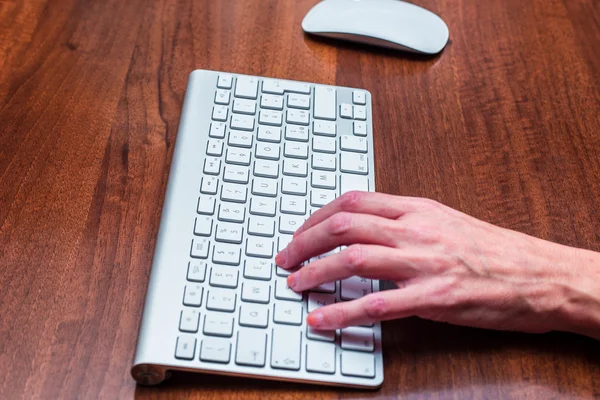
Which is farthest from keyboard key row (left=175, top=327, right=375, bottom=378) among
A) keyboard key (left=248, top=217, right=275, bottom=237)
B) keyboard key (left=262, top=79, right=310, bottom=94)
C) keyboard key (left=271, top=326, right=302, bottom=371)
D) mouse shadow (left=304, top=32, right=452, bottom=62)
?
mouse shadow (left=304, top=32, right=452, bottom=62)

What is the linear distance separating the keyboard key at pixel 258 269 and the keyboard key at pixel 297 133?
0.55 feet

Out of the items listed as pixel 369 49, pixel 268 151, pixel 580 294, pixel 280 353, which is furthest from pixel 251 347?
pixel 369 49

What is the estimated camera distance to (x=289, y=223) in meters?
0.60

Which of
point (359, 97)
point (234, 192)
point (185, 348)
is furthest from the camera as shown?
point (359, 97)

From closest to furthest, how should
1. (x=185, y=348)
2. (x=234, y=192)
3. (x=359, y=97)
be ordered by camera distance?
1. (x=185, y=348)
2. (x=234, y=192)
3. (x=359, y=97)

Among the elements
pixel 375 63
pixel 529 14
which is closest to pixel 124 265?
pixel 375 63

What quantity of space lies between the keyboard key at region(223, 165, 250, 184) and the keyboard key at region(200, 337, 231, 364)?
0.59ft

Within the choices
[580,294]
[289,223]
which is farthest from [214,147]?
[580,294]

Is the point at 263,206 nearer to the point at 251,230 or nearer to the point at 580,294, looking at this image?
the point at 251,230

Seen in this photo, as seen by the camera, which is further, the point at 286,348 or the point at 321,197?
the point at 321,197

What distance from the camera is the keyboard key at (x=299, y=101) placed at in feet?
2.30

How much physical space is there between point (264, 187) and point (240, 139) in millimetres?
73

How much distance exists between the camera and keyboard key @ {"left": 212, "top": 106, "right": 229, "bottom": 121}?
2.22ft

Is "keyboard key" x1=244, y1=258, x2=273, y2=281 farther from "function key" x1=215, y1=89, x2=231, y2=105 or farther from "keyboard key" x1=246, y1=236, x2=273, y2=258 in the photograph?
"function key" x1=215, y1=89, x2=231, y2=105
